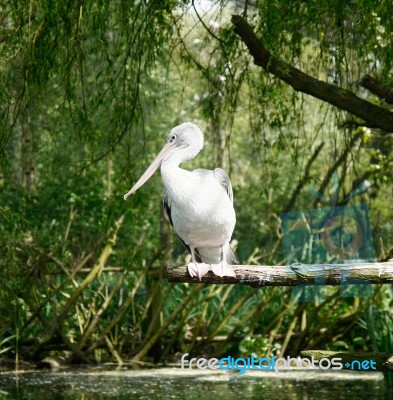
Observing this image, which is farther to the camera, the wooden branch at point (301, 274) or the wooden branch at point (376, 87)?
the wooden branch at point (376, 87)

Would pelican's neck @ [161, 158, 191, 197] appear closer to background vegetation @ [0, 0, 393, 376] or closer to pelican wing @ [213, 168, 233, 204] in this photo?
pelican wing @ [213, 168, 233, 204]

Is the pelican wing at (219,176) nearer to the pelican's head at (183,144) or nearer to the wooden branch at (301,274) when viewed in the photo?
the pelican's head at (183,144)

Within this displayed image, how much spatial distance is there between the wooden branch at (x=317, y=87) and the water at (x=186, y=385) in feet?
7.88

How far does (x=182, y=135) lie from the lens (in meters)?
4.19

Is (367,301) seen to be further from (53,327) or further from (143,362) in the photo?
(53,327)

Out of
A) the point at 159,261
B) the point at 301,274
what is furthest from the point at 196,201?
the point at 159,261

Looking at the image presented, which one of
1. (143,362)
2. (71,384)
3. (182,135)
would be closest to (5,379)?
(71,384)

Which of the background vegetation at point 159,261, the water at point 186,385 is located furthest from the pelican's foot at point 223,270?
the water at point 186,385

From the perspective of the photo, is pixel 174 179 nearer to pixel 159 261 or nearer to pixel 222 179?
pixel 222 179

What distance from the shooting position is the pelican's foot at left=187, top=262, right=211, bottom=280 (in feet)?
11.6

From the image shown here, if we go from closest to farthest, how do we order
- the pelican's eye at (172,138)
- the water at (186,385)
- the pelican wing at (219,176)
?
the pelican wing at (219,176)
the pelican's eye at (172,138)
the water at (186,385)

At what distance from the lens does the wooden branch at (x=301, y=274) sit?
3.48 m

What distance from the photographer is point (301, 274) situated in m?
3.48

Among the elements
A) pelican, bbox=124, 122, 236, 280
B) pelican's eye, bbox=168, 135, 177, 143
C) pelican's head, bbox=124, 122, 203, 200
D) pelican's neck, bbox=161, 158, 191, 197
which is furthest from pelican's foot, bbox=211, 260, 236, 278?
pelican's eye, bbox=168, 135, 177, 143
